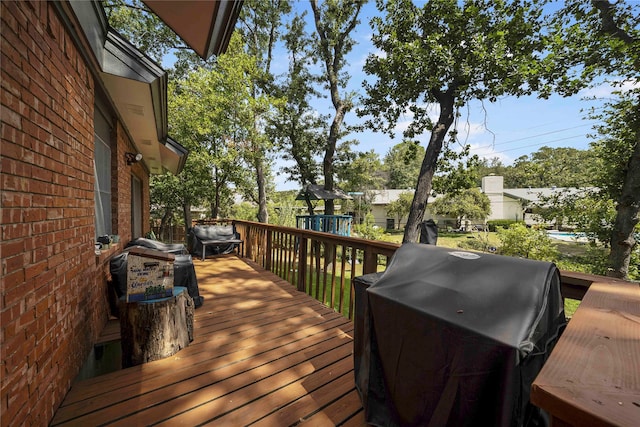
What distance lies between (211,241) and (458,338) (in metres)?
6.03

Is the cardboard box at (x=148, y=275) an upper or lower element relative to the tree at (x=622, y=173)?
lower

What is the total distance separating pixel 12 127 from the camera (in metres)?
1.23

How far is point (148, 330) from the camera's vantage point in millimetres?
2203

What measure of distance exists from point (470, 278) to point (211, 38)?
211 centimetres

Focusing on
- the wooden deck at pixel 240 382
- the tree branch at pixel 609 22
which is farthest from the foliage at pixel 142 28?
the tree branch at pixel 609 22

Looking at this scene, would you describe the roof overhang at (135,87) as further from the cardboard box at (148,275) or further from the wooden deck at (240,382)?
the wooden deck at (240,382)

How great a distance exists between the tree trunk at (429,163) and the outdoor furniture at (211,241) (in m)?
4.45

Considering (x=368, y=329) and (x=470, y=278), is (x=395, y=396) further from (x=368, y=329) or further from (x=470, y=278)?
(x=470, y=278)

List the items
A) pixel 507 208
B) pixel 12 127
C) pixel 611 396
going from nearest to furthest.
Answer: pixel 611 396, pixel 12 127, pixel 507 208

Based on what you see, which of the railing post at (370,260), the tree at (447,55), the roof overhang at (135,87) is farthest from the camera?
the tree at (447,55)

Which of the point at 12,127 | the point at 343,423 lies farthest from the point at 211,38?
the point at 343,423

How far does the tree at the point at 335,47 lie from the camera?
9359 millimetres

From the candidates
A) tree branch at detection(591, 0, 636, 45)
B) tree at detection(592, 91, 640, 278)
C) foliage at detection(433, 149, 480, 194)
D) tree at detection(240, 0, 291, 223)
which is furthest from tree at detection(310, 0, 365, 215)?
tree at detection(592, 91, 640, 278)

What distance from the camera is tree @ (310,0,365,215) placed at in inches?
368
